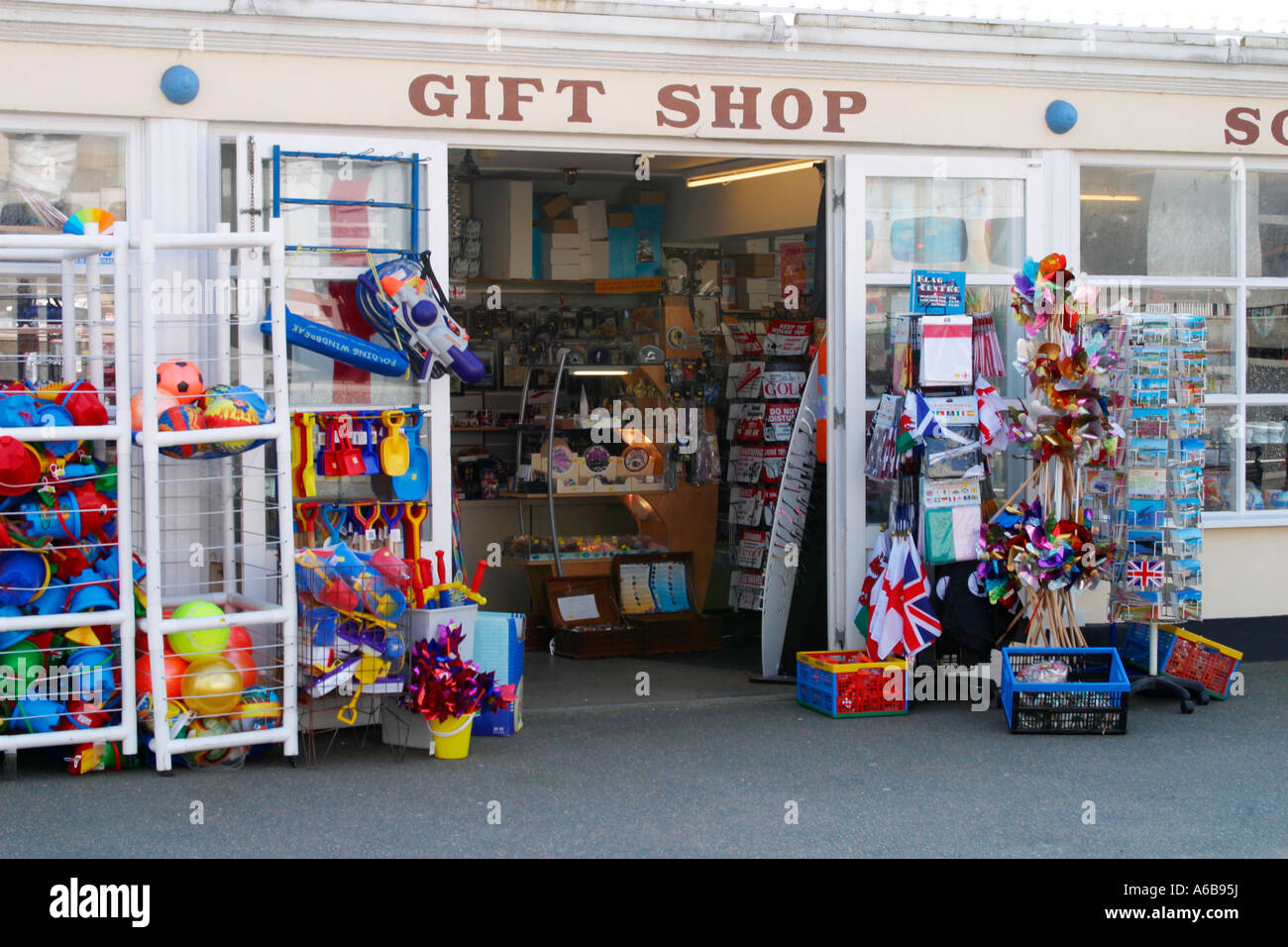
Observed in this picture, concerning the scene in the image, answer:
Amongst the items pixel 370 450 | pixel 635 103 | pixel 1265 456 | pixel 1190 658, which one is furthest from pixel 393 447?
pixel 1265 456

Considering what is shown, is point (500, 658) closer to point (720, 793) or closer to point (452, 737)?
point (452, 737)

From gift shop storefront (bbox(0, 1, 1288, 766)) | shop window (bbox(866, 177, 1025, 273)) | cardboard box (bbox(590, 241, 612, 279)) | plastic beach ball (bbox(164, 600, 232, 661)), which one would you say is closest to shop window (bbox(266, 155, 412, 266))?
gift shop storefront (bbox(0, 1, 1288, 766))

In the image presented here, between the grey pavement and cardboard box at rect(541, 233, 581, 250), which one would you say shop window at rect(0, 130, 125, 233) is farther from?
cardboard box at rect(541, 233, 581, 250)

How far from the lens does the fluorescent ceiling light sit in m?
9.61

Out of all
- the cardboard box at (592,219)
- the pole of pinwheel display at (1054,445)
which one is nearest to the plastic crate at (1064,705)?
the pole of pinwheel display at (1054,445)

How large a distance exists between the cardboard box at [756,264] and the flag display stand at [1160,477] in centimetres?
347

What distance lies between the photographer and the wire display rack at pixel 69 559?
5.43 metres

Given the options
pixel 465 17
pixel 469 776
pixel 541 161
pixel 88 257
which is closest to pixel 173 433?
pixel 88 257

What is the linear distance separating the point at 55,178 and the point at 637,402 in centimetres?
410

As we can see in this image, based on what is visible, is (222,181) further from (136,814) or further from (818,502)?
(818,502)

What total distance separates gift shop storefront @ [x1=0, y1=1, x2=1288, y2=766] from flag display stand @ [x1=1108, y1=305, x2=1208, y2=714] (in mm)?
96

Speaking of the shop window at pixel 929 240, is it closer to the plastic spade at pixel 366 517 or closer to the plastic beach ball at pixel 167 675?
the plastic spade at pixel 366 517

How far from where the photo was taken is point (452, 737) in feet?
A: 19.8

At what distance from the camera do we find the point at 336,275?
6.39 metres
